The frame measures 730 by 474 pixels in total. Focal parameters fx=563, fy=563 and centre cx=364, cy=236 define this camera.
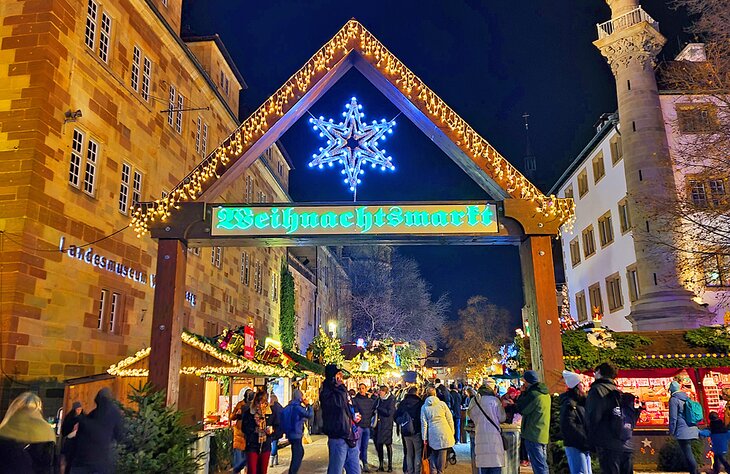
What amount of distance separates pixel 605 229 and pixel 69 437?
101ft

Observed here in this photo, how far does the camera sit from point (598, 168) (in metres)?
33.2

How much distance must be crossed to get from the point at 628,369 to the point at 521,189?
17.9 feet

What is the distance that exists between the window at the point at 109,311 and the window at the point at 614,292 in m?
24.9

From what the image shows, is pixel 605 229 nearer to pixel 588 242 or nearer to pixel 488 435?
pixel 588 242

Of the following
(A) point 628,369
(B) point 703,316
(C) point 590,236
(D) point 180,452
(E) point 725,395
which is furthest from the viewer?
(C) point 590,236

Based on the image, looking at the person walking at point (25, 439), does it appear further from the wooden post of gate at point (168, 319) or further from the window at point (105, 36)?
the window at point (105, 36)

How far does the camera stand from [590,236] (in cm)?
3519

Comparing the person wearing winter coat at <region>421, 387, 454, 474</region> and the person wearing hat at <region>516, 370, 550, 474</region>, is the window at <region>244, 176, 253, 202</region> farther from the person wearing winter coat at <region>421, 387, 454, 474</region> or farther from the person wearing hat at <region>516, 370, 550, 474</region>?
the person wearing hat at <region>516, 370, 550, 474</region>

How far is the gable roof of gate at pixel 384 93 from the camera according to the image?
402 inches

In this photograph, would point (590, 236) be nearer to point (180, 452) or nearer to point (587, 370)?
point (587, 370)

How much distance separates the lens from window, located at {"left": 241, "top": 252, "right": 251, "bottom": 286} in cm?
2862

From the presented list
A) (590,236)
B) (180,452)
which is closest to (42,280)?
(180,452)

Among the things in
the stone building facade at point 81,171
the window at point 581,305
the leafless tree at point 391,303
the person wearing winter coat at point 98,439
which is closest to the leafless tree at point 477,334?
the leafless tree at point 391,303

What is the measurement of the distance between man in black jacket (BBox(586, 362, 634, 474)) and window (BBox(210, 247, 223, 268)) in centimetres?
1901
